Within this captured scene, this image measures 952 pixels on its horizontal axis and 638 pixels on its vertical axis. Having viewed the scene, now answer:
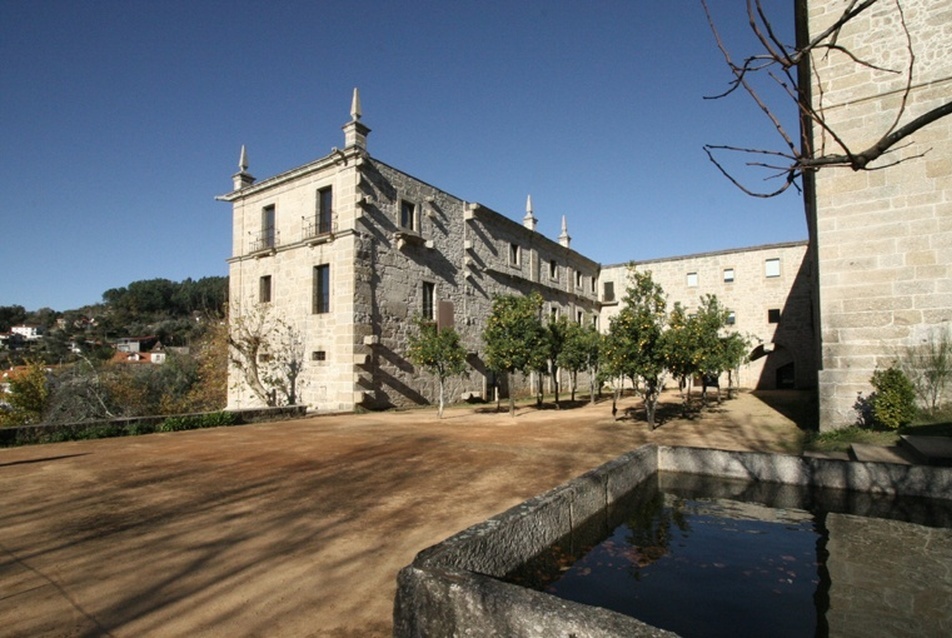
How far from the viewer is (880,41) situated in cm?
942

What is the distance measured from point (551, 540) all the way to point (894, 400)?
7823 mm

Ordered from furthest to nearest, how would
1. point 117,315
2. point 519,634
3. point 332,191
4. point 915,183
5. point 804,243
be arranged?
point 117,315
point 804,243
point 332,191
point 915,183
point 519,634

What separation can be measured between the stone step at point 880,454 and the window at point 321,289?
1486 cm

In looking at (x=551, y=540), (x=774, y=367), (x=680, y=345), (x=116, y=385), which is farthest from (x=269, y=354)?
(x=774, y=367)

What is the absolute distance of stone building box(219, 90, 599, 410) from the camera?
16.3 meters

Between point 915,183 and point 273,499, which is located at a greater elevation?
point 915,183

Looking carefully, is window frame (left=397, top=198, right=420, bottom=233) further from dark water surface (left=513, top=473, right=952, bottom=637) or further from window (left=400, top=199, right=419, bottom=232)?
dark water surface (left=513, top=473, right=952, bottom=637)

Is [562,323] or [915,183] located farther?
[562,323]

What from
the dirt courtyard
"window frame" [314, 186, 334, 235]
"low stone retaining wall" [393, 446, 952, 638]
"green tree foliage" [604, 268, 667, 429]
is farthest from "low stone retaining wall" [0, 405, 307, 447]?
"low stone retaining wall" [393, 446, 952, 638]

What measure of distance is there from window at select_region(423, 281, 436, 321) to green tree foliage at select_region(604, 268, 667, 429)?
361 inches

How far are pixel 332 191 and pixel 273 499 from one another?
13678mm

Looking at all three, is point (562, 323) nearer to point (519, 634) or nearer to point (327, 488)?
point (327, 488)

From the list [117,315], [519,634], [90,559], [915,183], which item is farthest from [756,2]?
[117,315]

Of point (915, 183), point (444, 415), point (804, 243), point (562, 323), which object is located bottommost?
point (444, 415)
